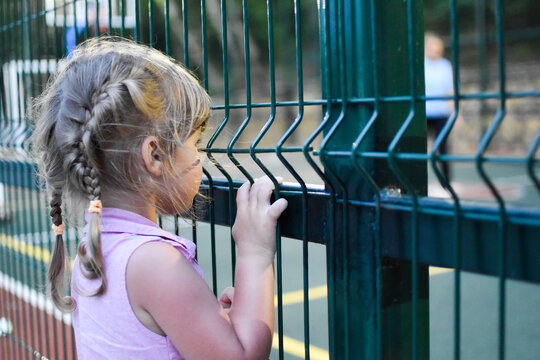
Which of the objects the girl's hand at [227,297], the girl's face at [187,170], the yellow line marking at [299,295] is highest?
the girl's face at [187,170]

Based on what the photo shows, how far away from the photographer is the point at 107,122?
4.95 ft

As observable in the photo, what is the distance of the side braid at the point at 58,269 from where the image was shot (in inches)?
66.9

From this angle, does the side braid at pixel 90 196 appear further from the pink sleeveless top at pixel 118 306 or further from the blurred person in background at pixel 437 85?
the blurred person in background at pixel 437 85

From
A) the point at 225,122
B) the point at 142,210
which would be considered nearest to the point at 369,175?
the point at 225,122

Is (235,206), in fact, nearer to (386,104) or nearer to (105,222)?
(105,222)

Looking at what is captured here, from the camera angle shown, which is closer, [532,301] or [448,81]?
[532,301]

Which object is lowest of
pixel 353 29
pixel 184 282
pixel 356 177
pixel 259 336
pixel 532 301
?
pixel 532 301

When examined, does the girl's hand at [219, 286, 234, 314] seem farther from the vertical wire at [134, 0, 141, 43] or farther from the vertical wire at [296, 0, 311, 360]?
the vertical wire at [134, 0, 141, 43]

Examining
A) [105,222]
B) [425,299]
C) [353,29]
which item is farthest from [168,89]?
[425,299]

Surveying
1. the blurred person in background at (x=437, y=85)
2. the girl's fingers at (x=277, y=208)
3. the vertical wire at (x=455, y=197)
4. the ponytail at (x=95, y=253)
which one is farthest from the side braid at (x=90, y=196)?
the blurred person in background at (x=437, y=85)

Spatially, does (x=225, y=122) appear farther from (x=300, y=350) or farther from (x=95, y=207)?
(x=300, y=350)

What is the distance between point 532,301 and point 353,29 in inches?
157

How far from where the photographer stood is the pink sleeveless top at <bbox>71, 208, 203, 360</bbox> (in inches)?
58.1

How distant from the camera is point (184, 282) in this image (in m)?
1.40
